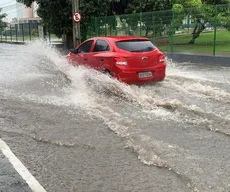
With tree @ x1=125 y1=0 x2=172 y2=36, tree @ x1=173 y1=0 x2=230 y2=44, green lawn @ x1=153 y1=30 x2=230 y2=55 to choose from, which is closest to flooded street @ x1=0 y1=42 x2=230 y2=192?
tree @ x1=173 y1=0 x2=230 y2=44

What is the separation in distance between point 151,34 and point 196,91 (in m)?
11.9

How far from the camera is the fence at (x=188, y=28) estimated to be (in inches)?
672

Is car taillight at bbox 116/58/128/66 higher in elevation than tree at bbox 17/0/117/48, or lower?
lower

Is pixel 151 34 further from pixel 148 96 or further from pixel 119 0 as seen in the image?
pixel 148 96

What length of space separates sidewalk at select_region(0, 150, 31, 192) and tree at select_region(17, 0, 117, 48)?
2384 centimetres

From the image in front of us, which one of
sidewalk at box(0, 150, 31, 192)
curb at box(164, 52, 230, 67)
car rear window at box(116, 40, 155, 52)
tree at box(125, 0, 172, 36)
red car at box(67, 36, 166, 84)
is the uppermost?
tree at box(125, 0, 172, 36)

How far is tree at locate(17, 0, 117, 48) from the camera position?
27.5 m

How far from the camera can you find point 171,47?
19359 mm

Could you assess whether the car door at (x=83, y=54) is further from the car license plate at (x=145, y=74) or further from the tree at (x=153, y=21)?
the tree at (x=153, y=21)

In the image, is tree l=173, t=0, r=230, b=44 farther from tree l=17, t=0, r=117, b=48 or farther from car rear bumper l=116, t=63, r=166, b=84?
tree l=17, t=0, r=117, b=48

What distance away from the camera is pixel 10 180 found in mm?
4219

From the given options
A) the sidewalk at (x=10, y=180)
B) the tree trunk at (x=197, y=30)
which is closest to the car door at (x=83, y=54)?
the sidewalk at (x=10, y=180)

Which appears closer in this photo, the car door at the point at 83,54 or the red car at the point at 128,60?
the red car at the point at 128,60

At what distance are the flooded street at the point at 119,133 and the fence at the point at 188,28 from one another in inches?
271
